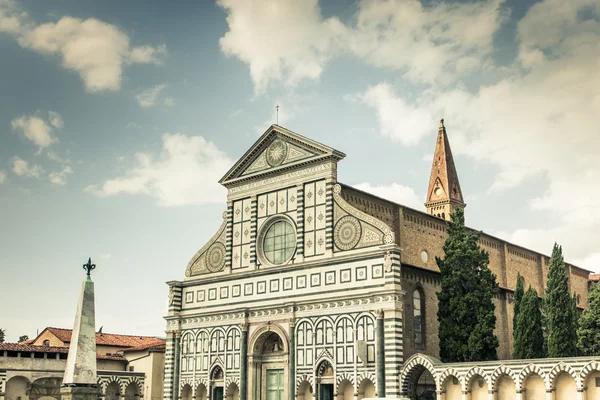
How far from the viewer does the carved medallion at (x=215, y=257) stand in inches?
1630

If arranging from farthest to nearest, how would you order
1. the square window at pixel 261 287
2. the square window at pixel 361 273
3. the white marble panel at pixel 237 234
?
1. the white marble panel at pixel 237 234
2. the square window at pixel 261 287
3. the square window at pixel 361 273

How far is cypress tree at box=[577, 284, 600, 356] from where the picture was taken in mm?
33219

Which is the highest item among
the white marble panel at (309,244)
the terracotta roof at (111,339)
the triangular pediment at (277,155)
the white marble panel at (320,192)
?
the triangular pediment at (277,155)

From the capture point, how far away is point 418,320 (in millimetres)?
35625

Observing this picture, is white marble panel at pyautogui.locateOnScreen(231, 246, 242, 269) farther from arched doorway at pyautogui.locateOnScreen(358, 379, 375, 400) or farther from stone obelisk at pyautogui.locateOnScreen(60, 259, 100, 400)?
stone obelisk at pyautogui.locateOnScreen(60, 259, 100, 400)

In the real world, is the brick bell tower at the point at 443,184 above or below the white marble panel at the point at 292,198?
above

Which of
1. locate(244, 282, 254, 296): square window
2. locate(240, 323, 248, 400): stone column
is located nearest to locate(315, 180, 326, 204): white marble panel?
locate(244, 282, 254, 296): square window

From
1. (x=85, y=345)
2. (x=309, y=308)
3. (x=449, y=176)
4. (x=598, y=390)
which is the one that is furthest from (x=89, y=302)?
(x=449, y=176)

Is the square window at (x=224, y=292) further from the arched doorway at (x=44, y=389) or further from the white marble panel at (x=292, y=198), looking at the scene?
the arched doorway at (x=44, y=389)

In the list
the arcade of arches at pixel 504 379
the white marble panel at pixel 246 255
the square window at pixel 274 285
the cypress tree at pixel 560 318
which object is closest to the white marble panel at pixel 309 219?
the square window at pixel 274 285

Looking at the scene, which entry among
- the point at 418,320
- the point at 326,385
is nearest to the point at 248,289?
the point at 326,385

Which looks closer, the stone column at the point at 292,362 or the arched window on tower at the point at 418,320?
the arched window on tower at the point at 418,320

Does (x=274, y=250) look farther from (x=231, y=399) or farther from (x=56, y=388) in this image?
(x=56, y=388)

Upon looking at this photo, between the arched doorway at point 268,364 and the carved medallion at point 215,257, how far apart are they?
17.1ft
